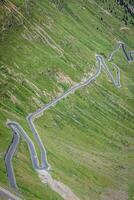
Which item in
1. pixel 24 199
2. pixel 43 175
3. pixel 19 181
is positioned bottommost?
pixel 24 199

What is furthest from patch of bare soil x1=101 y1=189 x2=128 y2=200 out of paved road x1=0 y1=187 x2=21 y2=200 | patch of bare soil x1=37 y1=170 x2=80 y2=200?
paved road x1=0 y1=187 x2=21 y2=200

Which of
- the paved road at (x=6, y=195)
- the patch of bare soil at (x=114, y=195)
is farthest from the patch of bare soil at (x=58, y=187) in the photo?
the paved road at (x=6, y=195)

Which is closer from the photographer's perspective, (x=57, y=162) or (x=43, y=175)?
(x=43, y=175)

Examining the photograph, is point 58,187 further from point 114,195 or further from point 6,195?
point 6,195

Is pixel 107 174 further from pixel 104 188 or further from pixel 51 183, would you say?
pixel 51 183

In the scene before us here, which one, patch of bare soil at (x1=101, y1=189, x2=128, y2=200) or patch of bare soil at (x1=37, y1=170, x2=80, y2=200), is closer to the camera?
patch of bare soil at (x1=37, y1=170, x2=80, y2=200)

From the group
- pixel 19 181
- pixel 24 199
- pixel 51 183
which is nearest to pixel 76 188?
pixel 51 183

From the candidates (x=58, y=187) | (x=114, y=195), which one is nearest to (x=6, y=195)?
(x=58, y=187)

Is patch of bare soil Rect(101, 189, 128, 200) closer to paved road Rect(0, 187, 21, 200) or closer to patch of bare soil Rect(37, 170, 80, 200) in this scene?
patch of bare soil Rect(37, 170, 80, 200)
